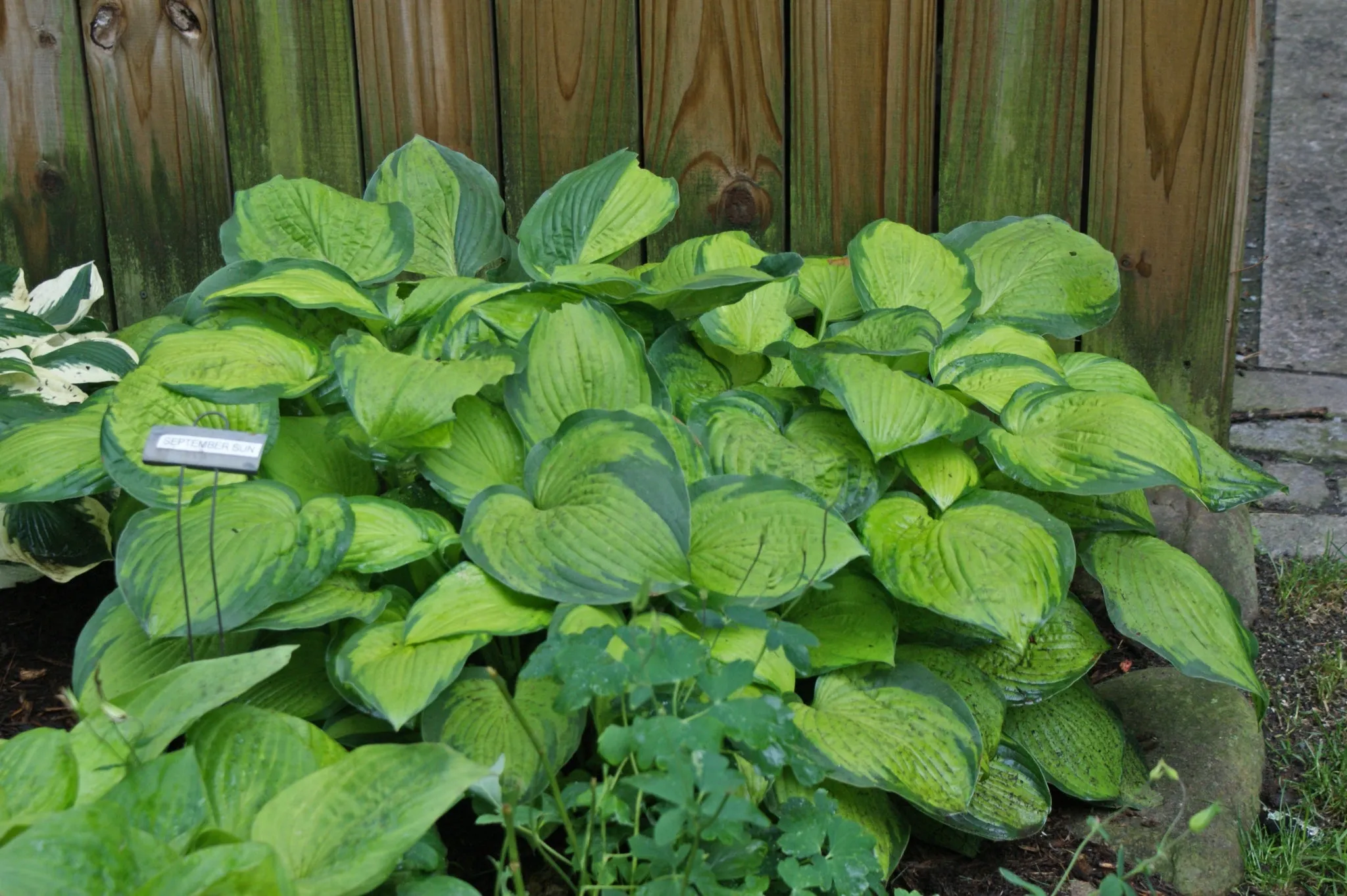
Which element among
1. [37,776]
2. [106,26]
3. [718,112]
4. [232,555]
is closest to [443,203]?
[718,112]

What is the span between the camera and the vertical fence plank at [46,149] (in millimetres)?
2516

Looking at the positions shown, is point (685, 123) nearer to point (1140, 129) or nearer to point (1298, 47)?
point (1140, 129)

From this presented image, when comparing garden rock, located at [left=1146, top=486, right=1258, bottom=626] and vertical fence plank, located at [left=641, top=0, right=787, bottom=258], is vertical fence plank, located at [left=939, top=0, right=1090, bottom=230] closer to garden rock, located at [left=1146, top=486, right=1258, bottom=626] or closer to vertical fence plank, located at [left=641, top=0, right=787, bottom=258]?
vertical fence plank, located at [left=641, top=0, right=787, bottom=258]

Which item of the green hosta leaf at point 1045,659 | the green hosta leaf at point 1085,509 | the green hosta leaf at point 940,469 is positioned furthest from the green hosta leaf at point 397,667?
the green hosta leaf at point 1085,509

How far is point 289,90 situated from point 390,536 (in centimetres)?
124

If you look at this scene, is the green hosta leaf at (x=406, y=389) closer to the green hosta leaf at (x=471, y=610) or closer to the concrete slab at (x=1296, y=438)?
the green hosta leaf at (x=471, y=610)

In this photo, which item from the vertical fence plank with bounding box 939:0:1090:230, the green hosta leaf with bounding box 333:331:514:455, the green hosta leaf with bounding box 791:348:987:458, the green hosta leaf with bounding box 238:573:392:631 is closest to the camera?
the green hosta leaf with bounding box 238:573:392:631

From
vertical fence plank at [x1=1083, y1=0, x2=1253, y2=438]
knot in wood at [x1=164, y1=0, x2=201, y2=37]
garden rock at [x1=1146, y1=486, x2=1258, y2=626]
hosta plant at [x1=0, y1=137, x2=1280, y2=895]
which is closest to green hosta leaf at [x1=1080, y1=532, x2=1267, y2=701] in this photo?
hosta plant at [x1=0, y1=137, x2=1280, y2=895]

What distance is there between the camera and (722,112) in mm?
2480

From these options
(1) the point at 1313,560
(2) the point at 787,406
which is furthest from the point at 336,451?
(1) the point at 1313,560

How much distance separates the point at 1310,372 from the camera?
360cm

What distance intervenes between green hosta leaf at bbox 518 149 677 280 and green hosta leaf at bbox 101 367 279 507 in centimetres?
63

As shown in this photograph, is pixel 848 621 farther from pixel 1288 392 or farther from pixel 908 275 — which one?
pixel 1288 392

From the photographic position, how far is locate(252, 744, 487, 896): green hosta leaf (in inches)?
50.6
